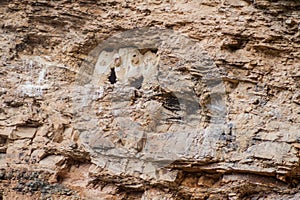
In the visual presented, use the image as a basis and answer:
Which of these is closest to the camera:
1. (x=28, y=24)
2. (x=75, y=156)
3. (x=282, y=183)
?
(x=282, y=183)

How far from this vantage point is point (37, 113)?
3766 mm

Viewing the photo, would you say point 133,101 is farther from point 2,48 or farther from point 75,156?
point 2,48

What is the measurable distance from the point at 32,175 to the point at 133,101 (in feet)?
3.32

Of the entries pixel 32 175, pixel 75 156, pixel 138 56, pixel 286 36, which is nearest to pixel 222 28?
pixel 286 36

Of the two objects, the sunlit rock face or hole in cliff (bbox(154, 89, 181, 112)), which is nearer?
the sunlit rock face

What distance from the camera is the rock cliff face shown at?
3.24 meters

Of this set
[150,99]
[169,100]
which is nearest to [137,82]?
[150,99]

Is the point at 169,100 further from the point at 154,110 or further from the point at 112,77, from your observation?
the point at 112,77

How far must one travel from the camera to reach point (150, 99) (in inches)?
139

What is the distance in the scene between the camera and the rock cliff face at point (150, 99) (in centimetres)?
324

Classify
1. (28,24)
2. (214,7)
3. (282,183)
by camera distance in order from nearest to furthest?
1. (282,183)
2. (214,7)
3. (28,24)

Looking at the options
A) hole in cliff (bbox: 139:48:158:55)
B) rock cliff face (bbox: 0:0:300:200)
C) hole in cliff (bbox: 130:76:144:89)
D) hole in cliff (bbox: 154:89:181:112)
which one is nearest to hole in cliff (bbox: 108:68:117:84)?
rock cliff face (bbox: 0:0:300:200)

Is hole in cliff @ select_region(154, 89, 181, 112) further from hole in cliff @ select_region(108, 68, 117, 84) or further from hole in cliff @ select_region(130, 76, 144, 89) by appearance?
hole in cliff @ select_region(108, 68, 117, 84)

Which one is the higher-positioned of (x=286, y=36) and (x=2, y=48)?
(x=286, y=36)
